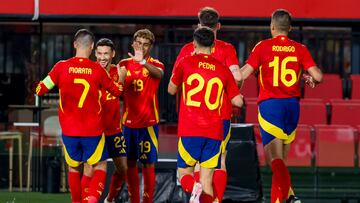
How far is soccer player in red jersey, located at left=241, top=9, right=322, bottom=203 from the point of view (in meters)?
15.1

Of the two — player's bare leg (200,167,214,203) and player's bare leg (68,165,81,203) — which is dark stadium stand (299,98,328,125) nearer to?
player's bare leg (68,165,81,203)

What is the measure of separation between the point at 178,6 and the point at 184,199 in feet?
12.7

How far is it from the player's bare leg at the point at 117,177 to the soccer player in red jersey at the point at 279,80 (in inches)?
66.2

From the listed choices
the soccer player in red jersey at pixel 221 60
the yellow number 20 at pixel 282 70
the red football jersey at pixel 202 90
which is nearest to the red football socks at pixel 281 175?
the soccer player in red jersey at pixel 221 60

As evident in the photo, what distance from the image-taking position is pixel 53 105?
21219mm

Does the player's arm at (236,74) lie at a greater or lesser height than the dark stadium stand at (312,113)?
greater

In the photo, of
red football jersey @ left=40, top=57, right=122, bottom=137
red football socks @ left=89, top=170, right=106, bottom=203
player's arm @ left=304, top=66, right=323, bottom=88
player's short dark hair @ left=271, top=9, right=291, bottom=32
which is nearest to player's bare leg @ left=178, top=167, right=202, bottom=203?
red football socks @ left=89, top=170, right=106, bottom=203

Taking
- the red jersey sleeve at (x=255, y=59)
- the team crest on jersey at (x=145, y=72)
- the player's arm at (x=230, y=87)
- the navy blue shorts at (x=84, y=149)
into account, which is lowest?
the navy blue shorts at (x=84, y=149)

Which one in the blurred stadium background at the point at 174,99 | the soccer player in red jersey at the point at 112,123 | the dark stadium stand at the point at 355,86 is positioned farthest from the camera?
the dark stadium stand at the point at 355,86

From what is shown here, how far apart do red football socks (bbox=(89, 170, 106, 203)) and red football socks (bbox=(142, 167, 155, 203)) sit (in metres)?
0.96

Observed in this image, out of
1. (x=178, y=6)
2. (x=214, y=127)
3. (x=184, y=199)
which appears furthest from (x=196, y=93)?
(x=178, y=6)

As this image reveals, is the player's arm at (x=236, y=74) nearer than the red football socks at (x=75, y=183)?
Yes

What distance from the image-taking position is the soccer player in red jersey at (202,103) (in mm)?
14109

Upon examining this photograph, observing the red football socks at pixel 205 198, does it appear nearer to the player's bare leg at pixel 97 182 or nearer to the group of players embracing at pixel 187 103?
the group of players embracing at pixel 187 103
